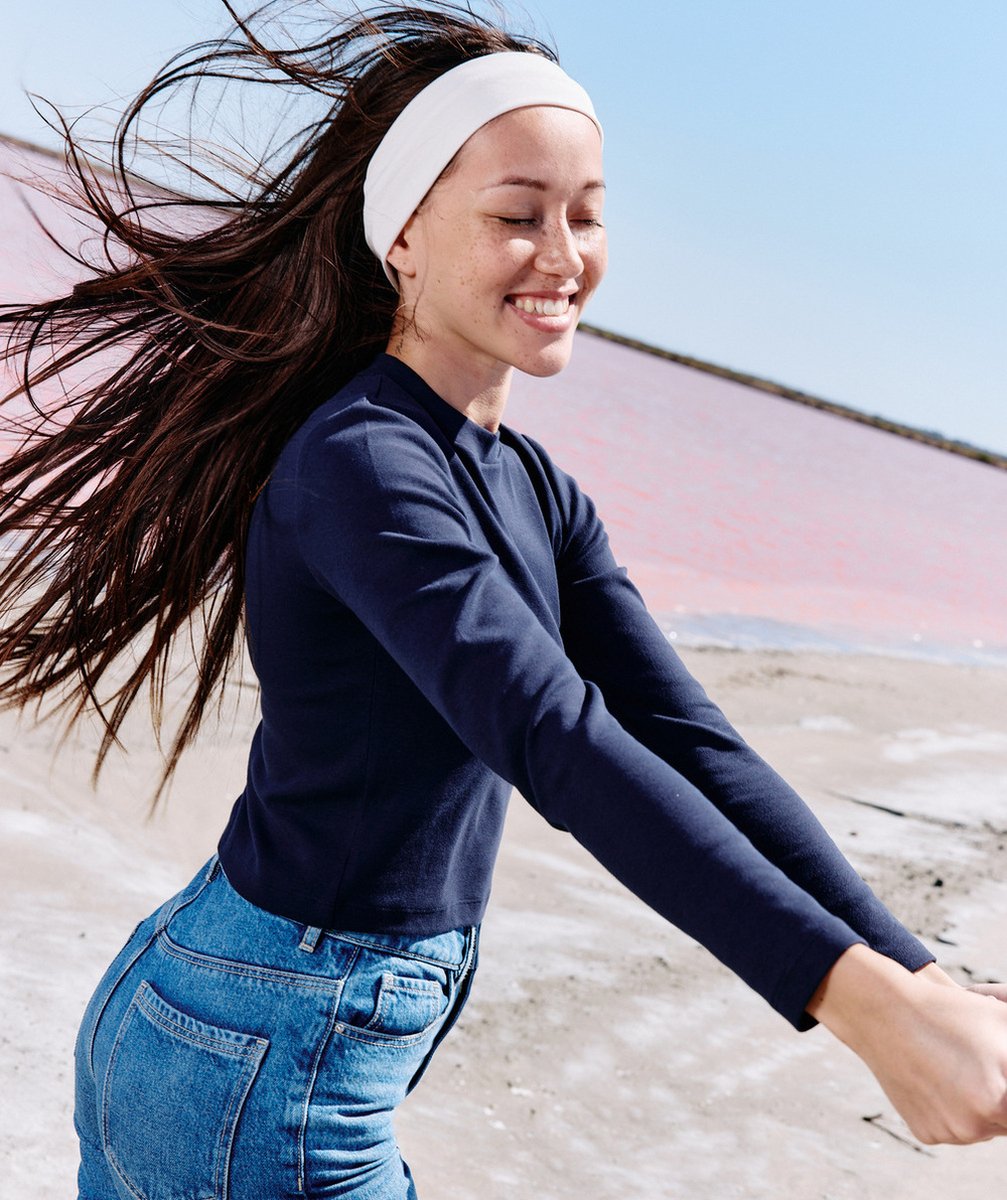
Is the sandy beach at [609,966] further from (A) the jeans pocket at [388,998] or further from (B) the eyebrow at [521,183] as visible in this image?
(A) the jeans pocket at [388,998]

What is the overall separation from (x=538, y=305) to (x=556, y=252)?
6 centimetres

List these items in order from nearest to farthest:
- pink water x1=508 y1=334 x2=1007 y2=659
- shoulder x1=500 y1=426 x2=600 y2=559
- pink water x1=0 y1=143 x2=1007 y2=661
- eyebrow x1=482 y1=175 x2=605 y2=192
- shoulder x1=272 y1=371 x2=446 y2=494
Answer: shoulder x1=272 y1=371 x2=446 y2=494, eyebrow x1=482 y1=175 x2=605 y2=192, shoulder x1=500 y1=426 x2=600 y2=559, pink water x1=0 y1=143 x2=1007 y2=661, pink water x1=508 y1=334 x2=1007 y2=659

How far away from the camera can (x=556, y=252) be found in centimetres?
146

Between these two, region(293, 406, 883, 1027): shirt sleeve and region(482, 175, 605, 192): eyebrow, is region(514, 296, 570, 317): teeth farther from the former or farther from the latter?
region(293, 406, 883, 1027): shirt sleeve

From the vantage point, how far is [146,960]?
1354mm

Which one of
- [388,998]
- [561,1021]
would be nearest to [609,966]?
[561,1021]

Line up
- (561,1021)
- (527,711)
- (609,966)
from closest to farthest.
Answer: (527,711)
(561,1021)
(609,966)

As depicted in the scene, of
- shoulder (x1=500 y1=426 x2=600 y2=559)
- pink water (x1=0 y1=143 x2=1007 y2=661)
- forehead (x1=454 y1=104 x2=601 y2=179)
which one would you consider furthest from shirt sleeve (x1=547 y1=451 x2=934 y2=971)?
pink water (x1=0 y1=143 x2=1007 y2=661)

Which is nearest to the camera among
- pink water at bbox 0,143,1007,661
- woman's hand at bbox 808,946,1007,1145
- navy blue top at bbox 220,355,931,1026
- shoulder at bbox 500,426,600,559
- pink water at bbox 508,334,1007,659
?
woman's hand at bbox 808,946,1007,1145

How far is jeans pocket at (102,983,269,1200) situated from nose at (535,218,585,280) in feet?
2.84

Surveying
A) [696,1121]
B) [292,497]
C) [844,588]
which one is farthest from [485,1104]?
[844,588]

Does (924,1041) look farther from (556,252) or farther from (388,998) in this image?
(556,252)

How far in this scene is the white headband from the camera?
1469 mm

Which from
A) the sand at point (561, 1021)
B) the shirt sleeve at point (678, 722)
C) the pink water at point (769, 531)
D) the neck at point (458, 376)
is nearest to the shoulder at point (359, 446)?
the neck at point (458, 376)
